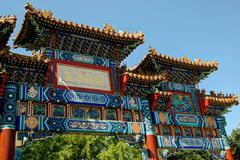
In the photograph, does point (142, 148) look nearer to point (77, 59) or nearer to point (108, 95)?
point (108, 95)

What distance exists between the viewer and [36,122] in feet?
31.8

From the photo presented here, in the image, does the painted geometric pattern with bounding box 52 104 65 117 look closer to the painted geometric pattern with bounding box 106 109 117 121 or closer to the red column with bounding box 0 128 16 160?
the red column with bounding box 0 128 16 160

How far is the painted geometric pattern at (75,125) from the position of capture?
9578 mm

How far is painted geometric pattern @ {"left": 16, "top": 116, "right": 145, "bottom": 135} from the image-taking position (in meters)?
9.58

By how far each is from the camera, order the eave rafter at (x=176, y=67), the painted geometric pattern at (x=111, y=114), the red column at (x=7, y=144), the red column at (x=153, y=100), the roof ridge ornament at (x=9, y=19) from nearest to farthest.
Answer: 1. the red column at (x=7, y=144)
2. the roof ridge ornament at (x=9, y=19)
3. the painted geometric pattern at (x=111, y=114)
4. the red column at (x=153, y=100)
5. the eave rafter at (x=176, y=67)

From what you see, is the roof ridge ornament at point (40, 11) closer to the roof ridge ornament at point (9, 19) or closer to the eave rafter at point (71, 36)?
the eave rafter at point (71, 36)

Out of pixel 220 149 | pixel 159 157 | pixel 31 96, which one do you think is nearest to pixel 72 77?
pixel 31 96

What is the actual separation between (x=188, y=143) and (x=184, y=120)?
1.06m

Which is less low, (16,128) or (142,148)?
(16,128)

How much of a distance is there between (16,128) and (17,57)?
244cm

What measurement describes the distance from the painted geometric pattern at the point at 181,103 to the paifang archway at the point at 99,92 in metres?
0.05

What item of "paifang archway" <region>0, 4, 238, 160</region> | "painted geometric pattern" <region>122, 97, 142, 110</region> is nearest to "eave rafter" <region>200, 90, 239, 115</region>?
"paifang archway" <region>0, 4, 238, 160</region>

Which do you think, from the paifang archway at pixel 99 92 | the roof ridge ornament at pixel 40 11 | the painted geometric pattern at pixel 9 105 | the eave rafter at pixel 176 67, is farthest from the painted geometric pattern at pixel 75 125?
the roof ridge ornament at pixel 40 11

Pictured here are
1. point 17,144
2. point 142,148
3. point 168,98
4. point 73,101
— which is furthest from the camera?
point 168,98
